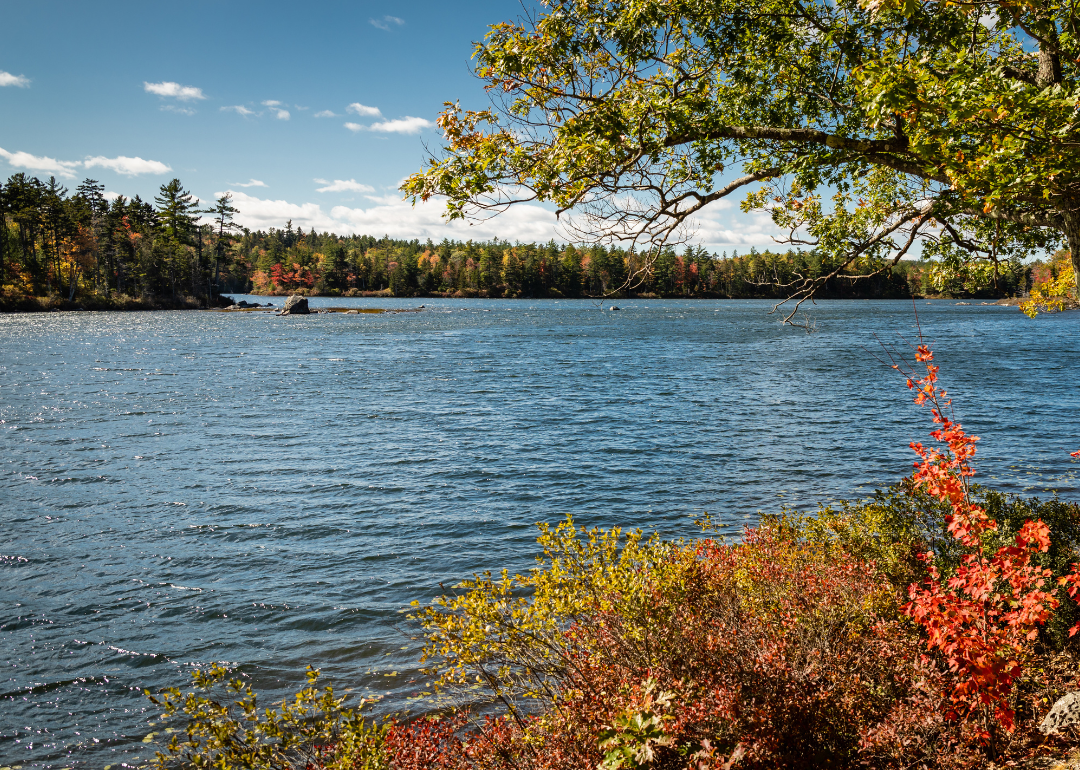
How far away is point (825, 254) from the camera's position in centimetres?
1290

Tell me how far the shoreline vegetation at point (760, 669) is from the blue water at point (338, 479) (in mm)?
2195

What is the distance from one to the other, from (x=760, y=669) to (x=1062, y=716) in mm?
2445

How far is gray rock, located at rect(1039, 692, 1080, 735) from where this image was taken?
5.23 metres

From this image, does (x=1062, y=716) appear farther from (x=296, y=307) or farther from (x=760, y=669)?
(x=296, y=307)

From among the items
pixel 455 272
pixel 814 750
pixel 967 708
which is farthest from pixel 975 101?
pixel 455 272

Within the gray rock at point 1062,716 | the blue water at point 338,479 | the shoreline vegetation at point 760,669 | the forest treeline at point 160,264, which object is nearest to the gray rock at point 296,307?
the forest treeline at point 160,264

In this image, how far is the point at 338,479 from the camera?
1892cm

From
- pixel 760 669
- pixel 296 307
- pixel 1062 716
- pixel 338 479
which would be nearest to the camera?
pixel 1062 716

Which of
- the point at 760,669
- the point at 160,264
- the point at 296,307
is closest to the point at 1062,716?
the point at 760,669

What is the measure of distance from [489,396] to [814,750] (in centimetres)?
2898

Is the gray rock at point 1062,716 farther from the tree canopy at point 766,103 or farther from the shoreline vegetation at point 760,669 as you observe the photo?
the tree canopy at point 766,103

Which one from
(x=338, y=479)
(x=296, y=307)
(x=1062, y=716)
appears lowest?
(x=338, y=479)

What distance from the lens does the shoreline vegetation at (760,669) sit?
16.5 ft

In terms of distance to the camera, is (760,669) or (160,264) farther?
(160,264)
